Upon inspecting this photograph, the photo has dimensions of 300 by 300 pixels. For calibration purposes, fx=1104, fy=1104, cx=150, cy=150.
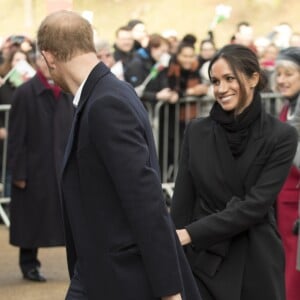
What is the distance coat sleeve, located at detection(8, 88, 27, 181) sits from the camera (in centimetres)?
864

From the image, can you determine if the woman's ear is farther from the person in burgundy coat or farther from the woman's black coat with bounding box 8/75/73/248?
the woman's black coat with bounding box 8/75/73/248

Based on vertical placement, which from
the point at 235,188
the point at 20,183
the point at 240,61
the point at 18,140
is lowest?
the point at 20,183

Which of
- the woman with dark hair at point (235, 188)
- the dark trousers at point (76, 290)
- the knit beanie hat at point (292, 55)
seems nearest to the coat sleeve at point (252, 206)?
the woman with dark hair at point (235, 188)

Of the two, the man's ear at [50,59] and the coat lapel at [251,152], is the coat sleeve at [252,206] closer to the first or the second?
the coat lapel at [251,152]

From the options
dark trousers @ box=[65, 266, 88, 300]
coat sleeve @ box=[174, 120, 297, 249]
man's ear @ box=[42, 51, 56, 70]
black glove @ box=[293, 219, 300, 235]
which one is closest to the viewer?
man's ear @ box=[42, 51, 56, 70]

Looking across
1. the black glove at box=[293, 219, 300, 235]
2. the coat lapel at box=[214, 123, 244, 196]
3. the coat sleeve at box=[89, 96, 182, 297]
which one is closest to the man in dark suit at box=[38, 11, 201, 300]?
the coat sleeve at box=[89, 96, 182, 297]

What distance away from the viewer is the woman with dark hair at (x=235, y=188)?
4820 millimetres

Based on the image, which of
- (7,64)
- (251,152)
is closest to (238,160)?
(251,152)

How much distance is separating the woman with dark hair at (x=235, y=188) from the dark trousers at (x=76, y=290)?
0.97m

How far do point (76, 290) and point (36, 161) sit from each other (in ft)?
16.1

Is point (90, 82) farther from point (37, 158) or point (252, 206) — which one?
point (37, 158)

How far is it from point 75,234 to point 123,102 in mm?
493

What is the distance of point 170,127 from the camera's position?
12.2 meters

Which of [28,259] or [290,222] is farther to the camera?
[28,259]
